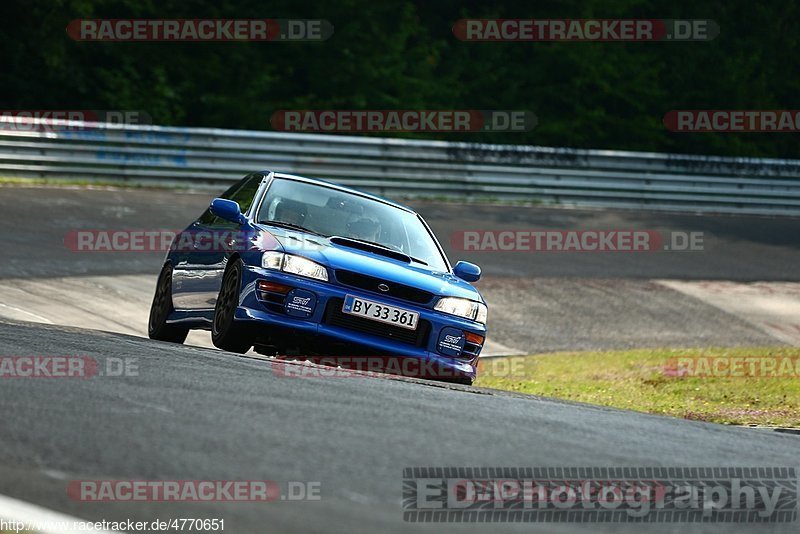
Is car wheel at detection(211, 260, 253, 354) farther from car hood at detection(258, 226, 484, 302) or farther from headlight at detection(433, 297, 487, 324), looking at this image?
headlight at detection(433, 297, 487, 324)

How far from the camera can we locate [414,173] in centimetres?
2369

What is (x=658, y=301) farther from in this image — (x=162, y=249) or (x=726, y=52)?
(x=726, y=52)

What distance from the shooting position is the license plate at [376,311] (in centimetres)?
885

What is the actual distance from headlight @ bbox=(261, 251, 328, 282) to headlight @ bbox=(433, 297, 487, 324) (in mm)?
873

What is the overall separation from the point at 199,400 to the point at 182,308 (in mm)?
4361

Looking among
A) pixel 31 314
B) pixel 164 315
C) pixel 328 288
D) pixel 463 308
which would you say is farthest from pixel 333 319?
pixel 31 314

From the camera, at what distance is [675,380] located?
492 inches

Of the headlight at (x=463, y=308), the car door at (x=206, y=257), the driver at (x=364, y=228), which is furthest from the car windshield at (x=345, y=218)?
the headlight at (x=463, y=308)

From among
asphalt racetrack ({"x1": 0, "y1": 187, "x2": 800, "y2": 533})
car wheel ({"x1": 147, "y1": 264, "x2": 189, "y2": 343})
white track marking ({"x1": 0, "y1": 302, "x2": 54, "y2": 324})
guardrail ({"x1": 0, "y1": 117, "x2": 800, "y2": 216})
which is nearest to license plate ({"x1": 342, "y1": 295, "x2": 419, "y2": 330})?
asphalt racetrack ({"x1": 0, "y1": 187, "x2": 800, "y2": 533})

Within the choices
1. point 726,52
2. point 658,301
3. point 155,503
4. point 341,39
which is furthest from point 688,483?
point 726,52

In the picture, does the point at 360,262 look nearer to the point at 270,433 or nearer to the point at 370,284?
the point at 370,284

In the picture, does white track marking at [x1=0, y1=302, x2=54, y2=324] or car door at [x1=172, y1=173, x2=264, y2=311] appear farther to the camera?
white track marking at [x1=0, y1=302, x2=54, y2=324]

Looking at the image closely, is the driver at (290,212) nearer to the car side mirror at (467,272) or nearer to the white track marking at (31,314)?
the car side mirror at (467,272)

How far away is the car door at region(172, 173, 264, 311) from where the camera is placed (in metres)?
9.66
